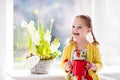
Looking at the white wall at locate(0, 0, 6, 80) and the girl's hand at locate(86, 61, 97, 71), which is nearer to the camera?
the girl's hand at locate(86, 61, 97, 71)

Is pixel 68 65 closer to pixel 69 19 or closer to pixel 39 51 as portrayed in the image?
pixel 39 51

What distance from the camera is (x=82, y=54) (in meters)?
1.75

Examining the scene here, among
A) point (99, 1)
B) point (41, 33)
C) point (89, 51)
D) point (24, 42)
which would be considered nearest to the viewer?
point (89, 51)

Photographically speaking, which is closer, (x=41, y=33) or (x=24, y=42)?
(x=41, y=33)

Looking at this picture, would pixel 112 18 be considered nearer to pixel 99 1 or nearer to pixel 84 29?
pixel 99 1

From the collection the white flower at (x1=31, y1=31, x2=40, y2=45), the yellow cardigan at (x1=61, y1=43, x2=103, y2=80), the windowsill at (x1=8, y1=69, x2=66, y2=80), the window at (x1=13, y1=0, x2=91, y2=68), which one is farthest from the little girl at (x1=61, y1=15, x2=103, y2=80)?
the window at (x1=13, y1=0, x2=91, y2=68)

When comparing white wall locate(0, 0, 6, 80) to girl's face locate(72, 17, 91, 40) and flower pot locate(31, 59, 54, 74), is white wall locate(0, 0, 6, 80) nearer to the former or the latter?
flower pot locate(31, 59, 54, 74)

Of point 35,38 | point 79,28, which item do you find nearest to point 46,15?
point 35,38

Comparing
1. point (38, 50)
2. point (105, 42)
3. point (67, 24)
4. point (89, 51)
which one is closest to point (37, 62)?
point (38, 50)

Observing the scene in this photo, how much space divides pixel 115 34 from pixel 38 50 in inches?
28.5

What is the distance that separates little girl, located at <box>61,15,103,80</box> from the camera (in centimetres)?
173

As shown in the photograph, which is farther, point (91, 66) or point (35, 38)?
point (35, 38)

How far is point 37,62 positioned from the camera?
5.91ft

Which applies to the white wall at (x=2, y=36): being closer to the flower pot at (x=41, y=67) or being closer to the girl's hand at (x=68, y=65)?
the flower pot at (x=41, y=67)
